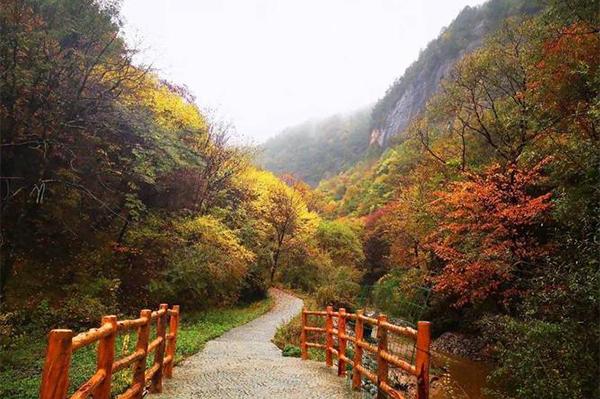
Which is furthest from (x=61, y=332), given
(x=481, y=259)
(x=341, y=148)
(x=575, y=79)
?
(x=341, y=148)

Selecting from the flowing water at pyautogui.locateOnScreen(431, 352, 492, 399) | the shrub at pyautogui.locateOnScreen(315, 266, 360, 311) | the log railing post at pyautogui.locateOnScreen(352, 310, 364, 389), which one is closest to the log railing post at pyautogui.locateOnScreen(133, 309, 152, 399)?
the log railing post at pyautogui.locateOnScreen(352, 310, 364, 389)

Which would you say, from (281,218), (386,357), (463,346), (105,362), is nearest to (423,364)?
(386,357)

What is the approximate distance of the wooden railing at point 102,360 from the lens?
272cm

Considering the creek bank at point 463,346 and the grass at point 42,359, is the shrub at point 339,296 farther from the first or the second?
the grass at point 42,359

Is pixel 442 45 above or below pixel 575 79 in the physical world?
above

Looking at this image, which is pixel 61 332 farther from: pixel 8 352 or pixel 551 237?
pixel 551 237

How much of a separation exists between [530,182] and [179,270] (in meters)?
12.5

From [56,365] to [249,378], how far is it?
4.60 metres

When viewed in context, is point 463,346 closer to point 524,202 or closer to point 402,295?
point 402,295

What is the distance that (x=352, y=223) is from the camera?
143ft

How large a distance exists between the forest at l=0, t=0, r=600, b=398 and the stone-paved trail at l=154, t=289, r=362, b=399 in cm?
246

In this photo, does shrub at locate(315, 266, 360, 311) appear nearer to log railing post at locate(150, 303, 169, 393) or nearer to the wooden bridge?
the wooden bridge

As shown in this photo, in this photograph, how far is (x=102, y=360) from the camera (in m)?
3.76

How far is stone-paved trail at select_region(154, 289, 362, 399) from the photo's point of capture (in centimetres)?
595
